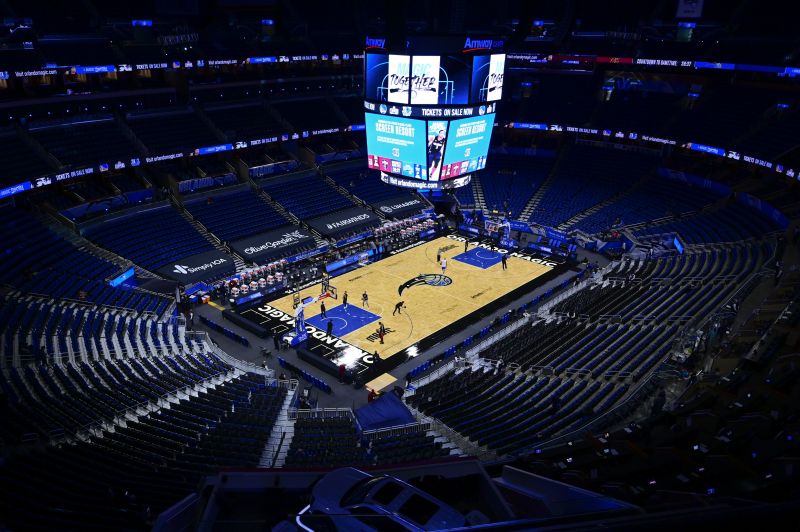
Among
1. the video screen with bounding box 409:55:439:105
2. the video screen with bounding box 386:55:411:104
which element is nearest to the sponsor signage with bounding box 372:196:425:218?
the video screen with bounding box 386:55:411:104

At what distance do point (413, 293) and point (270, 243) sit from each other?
451 inches

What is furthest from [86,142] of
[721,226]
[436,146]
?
[721,226]

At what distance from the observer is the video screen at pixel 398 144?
32125 millimetres

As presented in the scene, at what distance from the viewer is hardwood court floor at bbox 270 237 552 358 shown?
30.6 meters

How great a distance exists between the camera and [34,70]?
119ft

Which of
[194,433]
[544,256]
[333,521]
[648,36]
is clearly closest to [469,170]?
[544,256]

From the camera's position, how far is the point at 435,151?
105 ft

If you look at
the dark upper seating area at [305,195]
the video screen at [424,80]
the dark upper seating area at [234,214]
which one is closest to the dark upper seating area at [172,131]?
the dark upper seating area at [234,214]

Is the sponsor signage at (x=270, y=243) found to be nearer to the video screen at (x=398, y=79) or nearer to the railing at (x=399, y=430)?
the video screen at (x=398, y=79)

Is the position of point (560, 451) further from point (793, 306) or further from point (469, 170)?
point (469, 170)

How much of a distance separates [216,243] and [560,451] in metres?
31.3

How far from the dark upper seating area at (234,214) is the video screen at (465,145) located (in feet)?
49.9

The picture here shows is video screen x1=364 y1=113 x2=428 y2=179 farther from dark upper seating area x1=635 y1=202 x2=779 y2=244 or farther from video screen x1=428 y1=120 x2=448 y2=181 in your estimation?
dark upper seating area x1=635 y1=202 x2=779 y2=244

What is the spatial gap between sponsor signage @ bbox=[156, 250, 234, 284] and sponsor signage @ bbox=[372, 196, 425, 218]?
47.0 ft
